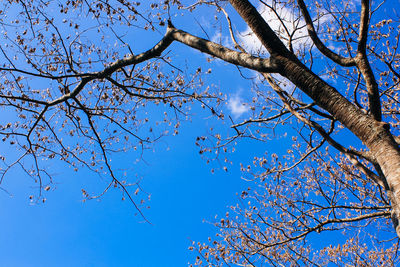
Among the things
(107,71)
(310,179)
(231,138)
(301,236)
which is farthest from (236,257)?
(107,71)

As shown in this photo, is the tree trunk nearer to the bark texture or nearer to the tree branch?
the bark texture

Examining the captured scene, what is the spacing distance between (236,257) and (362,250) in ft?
13.9

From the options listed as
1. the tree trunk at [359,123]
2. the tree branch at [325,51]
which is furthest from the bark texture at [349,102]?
the tree branch at [325,51]

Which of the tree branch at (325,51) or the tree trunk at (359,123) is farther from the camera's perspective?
the tree branch at (325,51)

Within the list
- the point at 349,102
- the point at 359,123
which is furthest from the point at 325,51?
the point at 359,123

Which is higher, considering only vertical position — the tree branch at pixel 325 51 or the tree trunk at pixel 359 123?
the tree branch at pixel 325 51

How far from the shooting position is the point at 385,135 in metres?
2.30

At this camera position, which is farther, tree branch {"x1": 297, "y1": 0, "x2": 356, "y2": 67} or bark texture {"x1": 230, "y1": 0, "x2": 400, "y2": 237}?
tree branch {"x1": 297, "y1": 0, "x2": 356, "y2": 67}

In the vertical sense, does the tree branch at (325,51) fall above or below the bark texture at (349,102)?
above

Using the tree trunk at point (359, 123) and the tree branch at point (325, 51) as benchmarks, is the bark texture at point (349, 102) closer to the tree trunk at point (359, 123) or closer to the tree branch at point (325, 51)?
the tree trunk at point (359, 123)

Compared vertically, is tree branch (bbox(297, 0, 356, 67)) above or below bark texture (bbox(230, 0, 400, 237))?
above

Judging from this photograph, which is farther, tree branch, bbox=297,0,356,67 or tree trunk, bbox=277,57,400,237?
tree branch, bbox=297,0,356,67

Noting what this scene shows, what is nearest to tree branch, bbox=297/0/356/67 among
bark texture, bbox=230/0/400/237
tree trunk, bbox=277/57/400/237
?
bark texture, bbox=230/0/400/237

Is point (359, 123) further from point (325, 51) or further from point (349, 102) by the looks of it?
point (325, 51)
